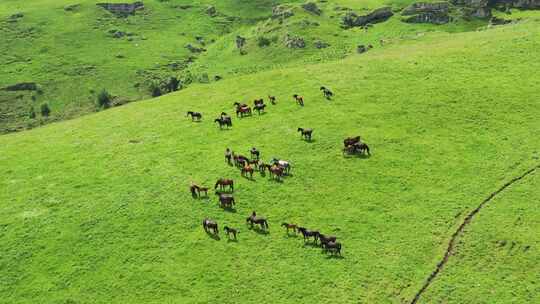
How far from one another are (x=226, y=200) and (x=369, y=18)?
112 m

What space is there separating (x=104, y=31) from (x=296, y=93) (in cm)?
12665

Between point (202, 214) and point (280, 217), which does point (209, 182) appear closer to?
point (202, 214)

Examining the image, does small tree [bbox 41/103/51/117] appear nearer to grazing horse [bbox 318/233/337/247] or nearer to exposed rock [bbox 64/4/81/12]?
exposed rock [bbox 64/4/81/12]

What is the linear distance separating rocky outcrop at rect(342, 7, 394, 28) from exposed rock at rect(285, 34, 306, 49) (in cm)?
1991

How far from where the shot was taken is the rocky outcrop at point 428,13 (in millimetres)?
130875

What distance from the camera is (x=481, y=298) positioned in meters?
30.6

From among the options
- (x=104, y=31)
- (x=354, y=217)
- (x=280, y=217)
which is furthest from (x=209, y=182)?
(x=104, y=31)

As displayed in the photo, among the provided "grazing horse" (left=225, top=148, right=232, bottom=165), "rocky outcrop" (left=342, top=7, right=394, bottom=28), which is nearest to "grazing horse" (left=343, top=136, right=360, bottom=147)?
"grazing horse" (left=225, top=148, right=232, bottom=165)

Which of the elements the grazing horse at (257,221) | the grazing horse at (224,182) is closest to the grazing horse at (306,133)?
the grazing horse at (224,182)

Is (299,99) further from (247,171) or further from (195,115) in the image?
(247,171)

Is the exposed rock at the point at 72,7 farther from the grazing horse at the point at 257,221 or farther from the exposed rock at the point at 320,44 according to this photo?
the grazing horse at the point at 257,221

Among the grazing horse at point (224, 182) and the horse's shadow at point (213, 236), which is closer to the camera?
the horse's shadow at point (213, 236)

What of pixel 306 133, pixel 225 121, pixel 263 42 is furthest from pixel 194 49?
pixel 306 133

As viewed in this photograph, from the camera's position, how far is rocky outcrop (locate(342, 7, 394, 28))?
138m
